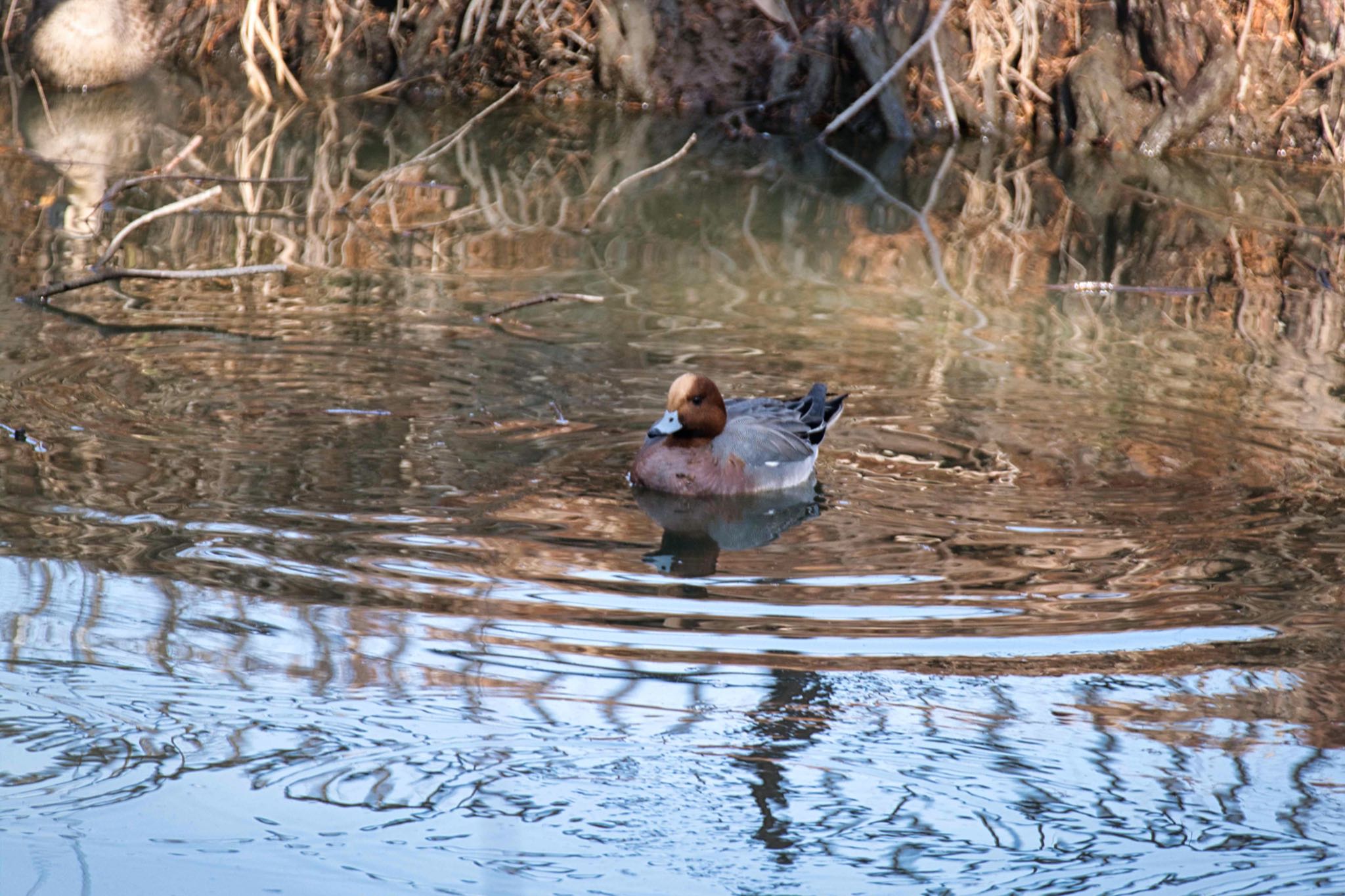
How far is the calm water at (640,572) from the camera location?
10.7ft

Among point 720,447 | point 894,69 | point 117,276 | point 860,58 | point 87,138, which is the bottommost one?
point 720,447

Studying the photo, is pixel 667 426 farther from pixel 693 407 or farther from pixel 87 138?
pixel 87 138

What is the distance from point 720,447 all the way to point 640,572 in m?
1.09

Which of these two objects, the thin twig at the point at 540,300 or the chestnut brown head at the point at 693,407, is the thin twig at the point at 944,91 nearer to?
the thin twig at the point at 540,300

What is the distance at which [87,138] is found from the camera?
12.1m

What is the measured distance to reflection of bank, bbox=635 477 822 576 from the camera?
17.3ft

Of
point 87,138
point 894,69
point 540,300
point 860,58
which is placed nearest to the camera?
point 540,300

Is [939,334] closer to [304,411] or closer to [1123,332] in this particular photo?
[1123,332]

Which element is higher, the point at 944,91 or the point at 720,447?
the point at 944,91

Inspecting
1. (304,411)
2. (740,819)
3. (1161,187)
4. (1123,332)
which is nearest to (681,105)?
(1161,187)

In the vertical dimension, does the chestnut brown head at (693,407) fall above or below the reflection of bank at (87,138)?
below

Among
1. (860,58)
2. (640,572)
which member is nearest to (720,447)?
(640,572)

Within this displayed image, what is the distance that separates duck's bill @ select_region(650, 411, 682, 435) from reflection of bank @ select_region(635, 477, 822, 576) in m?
0.26

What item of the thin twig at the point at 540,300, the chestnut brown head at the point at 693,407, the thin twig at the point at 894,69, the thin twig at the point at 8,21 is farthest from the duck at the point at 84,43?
the chestnut brown head at the point at 693,407
